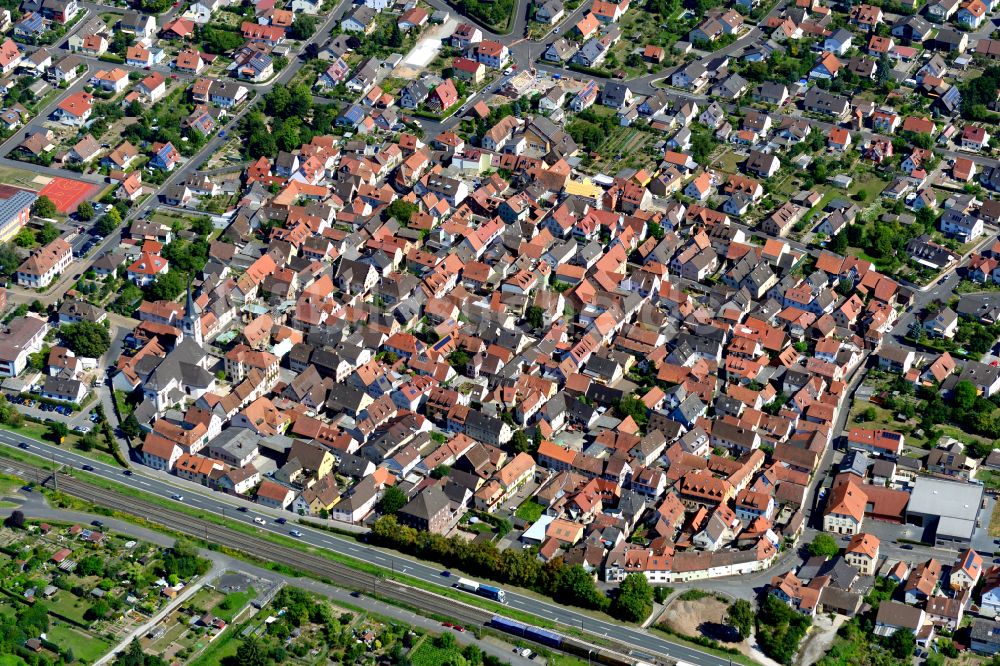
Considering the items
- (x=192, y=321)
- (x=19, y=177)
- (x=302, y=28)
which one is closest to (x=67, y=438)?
(x=192, y=321)

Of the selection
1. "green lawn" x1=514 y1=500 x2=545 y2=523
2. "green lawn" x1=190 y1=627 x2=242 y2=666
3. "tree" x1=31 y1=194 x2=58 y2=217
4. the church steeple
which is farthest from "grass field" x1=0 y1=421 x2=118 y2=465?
"green lawn" x1=514 y1=500 x2=545 y2=523

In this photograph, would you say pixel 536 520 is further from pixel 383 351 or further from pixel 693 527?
pixel 383 351

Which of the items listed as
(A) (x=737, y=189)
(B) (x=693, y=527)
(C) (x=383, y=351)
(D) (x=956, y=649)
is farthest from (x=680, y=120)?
(D) (x=956, y=649)

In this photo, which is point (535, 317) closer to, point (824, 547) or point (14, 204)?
point (824, 547)

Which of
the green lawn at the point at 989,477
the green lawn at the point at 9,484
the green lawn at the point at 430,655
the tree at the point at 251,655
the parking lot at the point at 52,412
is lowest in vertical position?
the parking lot at the point at 52,412

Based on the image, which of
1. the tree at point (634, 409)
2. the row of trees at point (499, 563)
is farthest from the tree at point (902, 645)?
the tree at point (634, 409)

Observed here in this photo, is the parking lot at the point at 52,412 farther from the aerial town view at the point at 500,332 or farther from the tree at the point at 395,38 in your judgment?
the tree at the point at 395,38
